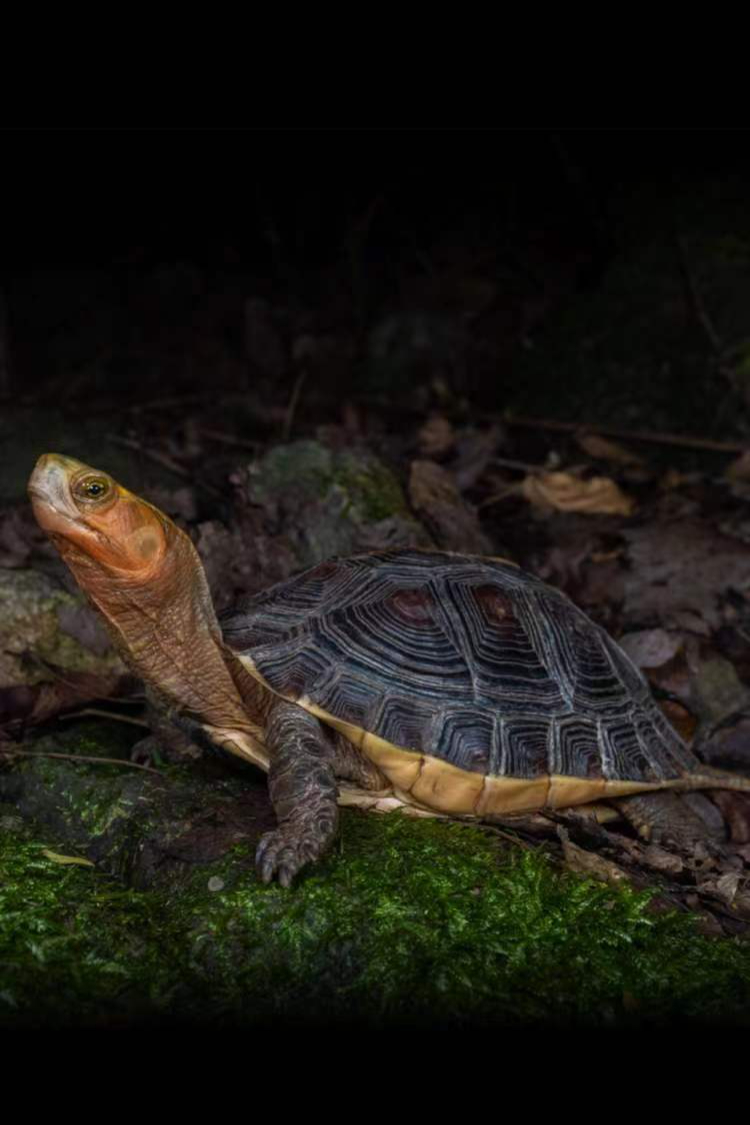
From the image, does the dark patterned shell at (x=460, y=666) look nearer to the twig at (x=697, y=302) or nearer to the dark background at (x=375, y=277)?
the dark background at (x=375, y=277)

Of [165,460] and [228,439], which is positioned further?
[228,439]

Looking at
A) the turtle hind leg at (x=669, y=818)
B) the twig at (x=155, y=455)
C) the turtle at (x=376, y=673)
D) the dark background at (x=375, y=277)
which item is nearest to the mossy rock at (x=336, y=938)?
the turtle at (x=376, y=673)

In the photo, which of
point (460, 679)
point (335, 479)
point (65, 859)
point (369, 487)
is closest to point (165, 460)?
point (335, 479)

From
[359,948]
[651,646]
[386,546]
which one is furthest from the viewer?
[386,546]

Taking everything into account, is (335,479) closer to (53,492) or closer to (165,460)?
(165,460)

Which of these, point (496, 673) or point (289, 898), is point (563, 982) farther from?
point (496, 673)

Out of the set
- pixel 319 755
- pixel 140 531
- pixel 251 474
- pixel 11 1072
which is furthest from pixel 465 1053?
pixel 251 474

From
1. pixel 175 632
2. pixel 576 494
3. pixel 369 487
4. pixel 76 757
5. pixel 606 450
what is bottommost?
pixel 606 450
